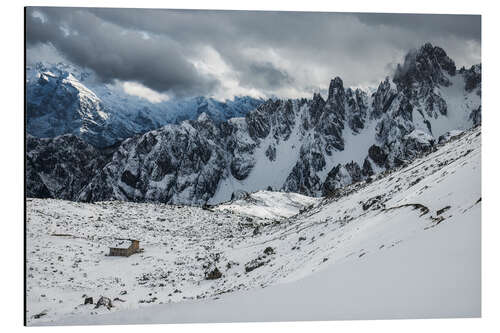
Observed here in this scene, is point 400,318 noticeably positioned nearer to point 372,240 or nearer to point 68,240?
point 372,240

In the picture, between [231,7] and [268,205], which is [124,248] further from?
[268,205]

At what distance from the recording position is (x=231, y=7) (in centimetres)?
1448

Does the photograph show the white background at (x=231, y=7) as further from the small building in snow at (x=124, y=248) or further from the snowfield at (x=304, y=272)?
Result: the small building in snow at (x=124, y=248)

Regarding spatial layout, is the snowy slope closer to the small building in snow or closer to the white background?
the small building in snow

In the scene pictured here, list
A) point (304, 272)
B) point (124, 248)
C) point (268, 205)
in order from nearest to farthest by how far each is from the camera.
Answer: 1. point (304, 272)
2. point (124, 248)
3. point (268, 205)

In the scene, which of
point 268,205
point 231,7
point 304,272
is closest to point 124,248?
point 304,272

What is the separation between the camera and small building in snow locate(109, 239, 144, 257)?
72.7ft

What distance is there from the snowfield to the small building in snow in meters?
0.49

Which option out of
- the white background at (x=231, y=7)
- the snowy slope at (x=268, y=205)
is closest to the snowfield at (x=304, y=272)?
the white background at (x=231, y=7)

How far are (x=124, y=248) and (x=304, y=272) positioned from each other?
13.1m

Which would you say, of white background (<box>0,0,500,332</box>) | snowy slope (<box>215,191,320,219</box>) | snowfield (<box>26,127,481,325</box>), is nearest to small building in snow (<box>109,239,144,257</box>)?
snowfield (<box>26,127,481,325</box>)

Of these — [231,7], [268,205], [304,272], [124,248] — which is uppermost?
[231,7]

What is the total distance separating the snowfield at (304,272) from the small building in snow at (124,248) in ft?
1.59
